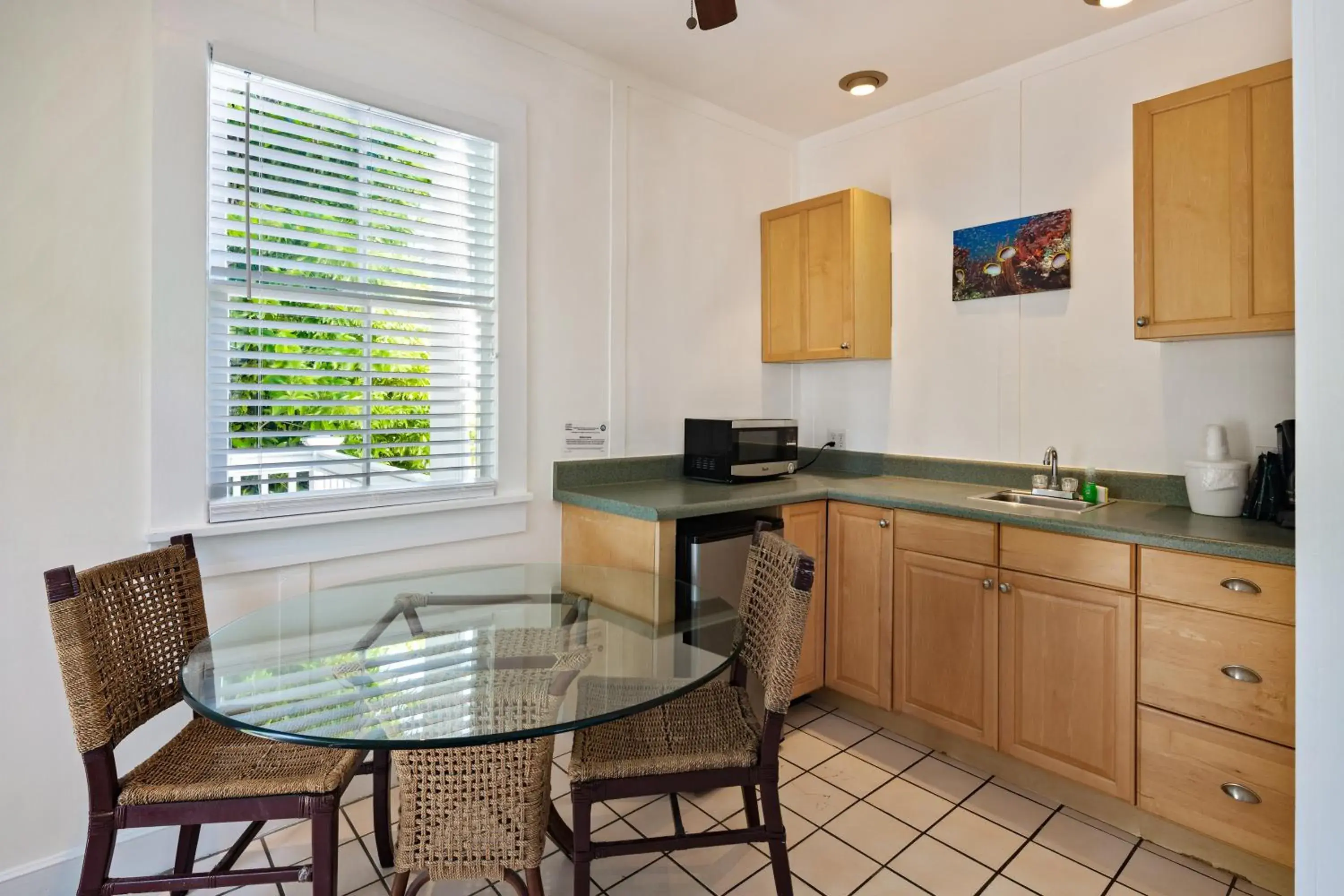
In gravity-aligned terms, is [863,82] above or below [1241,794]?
above

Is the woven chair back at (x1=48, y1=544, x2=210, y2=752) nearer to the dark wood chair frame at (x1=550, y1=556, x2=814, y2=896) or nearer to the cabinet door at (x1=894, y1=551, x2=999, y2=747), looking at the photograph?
the dark wood chair frame at (x1=550, y1=556, x2=814, y2=896)

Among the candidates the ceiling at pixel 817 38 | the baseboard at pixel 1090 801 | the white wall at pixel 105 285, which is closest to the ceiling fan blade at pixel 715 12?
the ceiling at pixel 817 38

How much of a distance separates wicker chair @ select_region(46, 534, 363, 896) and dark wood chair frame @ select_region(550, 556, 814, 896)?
50 cm

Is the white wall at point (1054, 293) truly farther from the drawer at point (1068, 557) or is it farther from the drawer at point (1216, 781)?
the drawer at point (1216, 781)

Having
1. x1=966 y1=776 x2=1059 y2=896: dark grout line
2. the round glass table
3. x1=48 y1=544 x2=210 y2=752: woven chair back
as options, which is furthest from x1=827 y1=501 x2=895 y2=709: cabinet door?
x1=48 y1=544 x2=210 y2=752: woven chair back

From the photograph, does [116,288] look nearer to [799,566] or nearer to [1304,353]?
[799,566]

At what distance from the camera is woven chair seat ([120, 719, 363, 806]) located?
137 cm

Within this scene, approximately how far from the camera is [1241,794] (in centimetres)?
183

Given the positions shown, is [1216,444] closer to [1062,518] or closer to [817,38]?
[1062,518]

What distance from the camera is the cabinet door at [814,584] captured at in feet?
8.87

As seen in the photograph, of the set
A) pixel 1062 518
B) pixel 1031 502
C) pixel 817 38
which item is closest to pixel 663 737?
pixel 1062 518

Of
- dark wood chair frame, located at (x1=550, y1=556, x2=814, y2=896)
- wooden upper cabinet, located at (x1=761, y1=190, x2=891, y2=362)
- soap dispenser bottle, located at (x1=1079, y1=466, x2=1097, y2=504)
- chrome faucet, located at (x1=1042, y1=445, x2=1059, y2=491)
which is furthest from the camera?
wooden upper cabinet, located at (x1=761, y1=190, x2=891, y2=362)

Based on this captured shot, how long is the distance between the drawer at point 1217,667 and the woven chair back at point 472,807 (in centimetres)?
170

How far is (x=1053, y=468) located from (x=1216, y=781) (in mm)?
1149
